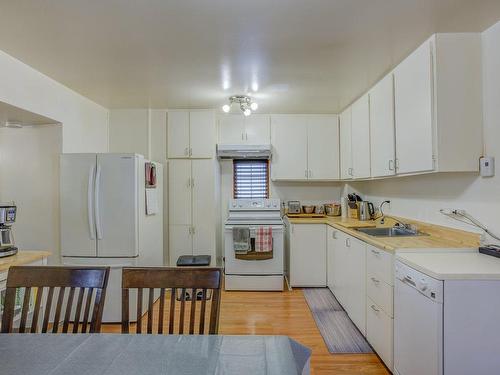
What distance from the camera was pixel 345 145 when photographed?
12.0 feet

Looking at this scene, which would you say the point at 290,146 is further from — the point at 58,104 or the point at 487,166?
the point at 58,104

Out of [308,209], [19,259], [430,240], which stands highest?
[308,209]

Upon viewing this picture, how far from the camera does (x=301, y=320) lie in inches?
108

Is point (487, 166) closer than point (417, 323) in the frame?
No

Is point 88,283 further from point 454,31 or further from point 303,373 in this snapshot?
point 454,31

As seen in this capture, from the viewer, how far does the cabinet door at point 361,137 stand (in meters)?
2.93

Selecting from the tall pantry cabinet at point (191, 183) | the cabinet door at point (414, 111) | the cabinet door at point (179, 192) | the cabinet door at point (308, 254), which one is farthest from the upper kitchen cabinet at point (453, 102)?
the cabinet door at point (179, 192)

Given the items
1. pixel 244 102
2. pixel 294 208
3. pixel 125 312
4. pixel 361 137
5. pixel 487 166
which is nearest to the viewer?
pixel 125 312

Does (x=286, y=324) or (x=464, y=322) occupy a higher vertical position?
(x=464, y=322)

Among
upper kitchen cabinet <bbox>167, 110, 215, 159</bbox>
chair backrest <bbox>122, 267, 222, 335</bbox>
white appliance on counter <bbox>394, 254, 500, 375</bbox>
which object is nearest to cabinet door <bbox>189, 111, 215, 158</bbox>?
upper kitchen cabinet <bbox>167, 110, 215, 159</bbox>

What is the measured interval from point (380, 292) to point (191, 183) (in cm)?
251

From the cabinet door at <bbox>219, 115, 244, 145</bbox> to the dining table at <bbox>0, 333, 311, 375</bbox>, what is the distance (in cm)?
305

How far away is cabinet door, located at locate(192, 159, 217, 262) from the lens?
368 centimetres

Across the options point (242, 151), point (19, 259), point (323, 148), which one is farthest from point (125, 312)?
point (323, 148)
